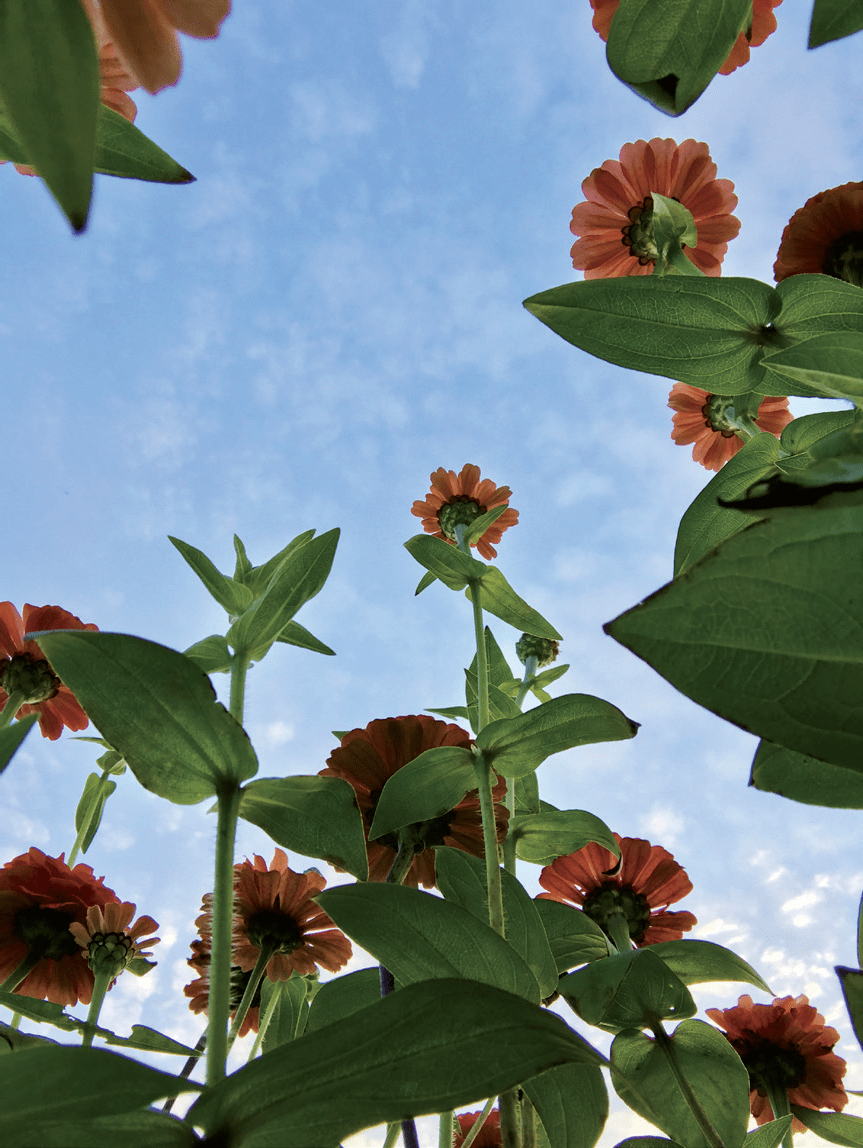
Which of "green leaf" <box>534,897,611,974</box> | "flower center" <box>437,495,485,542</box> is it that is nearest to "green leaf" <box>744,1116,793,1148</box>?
"green leaf" <box>534,897,611,974</box>

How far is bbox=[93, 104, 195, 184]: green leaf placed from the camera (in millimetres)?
258

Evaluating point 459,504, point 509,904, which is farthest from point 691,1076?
point 459,504

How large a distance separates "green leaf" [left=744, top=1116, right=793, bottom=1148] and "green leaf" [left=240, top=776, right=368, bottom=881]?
0.24 meters

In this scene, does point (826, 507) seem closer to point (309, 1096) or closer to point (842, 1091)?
point (309, 1096)

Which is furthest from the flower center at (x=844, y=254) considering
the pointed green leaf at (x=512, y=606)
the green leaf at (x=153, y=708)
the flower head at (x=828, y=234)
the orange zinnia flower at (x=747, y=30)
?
the green leaf at (x=153, y=708)

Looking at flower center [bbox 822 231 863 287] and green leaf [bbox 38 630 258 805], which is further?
flower center [bbox 822 231 863 287]

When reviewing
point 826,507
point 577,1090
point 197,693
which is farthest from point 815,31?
point 577,1090

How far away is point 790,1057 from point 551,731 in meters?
0.44

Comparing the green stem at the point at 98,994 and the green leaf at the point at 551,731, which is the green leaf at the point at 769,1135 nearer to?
the green leaf at the point at 551,731

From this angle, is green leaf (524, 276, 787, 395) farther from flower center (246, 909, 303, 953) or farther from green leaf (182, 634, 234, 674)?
flower center (246, 909, 303, 953)

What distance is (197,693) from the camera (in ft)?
0.92

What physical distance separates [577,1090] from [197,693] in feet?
0.73

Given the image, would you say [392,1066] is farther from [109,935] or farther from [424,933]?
[109,935]

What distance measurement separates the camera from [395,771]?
53 centimetres
